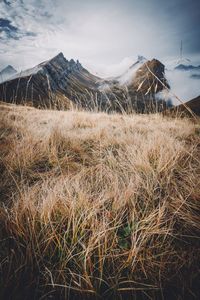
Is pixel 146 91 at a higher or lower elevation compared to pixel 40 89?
lower

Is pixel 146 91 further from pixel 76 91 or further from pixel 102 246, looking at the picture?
pixel 76 91

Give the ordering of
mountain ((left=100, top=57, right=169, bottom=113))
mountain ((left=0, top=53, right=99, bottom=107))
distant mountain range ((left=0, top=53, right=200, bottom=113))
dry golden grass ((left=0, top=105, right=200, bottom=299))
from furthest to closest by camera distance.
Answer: mountain ((left=0, top=53, right=99, bottom=107))
distant mountain range ((left=0, top=53, right=200, bottom=113))
mountain ((left=100, top=57, right=169, bottom=113))
dry golden grass ((left=0, top=105, right=200, bottom=299))

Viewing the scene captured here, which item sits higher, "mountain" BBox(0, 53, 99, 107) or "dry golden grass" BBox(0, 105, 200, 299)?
"mountain" BBox(0, 53, 99, 107)

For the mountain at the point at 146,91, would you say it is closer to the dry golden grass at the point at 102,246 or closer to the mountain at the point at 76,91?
the mountain at the point at 76,91

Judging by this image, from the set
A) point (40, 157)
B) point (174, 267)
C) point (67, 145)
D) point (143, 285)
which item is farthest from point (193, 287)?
point (67, 145)

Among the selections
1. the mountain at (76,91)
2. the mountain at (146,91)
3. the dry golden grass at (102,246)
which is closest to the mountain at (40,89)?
the mountain at (76,91)

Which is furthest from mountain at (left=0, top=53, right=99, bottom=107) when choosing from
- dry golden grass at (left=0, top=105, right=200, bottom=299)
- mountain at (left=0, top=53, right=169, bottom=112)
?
dry golden grass at (left=0, top=105, right=200, bottom=299)

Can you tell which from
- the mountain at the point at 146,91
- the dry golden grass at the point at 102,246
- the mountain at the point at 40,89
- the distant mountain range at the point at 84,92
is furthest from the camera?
the mountain at the point at 40,89

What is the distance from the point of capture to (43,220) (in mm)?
914

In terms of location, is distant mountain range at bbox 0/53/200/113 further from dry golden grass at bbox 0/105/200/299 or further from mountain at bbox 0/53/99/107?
dry golden grass at bbox 0/105/200/299

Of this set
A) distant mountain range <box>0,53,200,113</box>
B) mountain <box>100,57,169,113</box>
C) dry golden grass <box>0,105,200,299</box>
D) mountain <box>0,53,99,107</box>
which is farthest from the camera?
mountain <box>0,53,99,107</box>

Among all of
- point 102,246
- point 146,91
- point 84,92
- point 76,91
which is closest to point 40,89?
point 76,91

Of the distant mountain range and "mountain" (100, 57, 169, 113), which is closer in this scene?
"mountain" (100, 57, 169, 113)

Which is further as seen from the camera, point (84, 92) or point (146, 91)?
point (84, 92)
